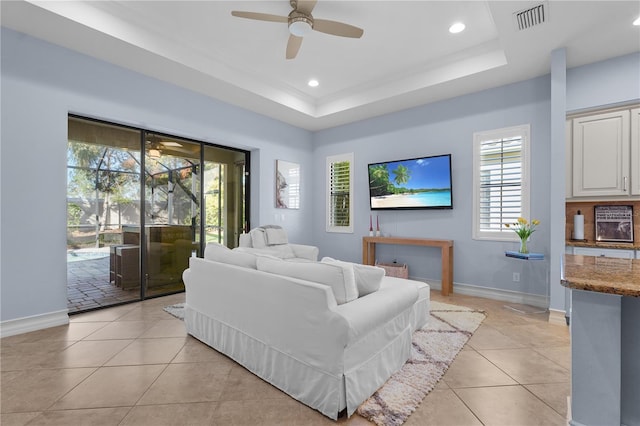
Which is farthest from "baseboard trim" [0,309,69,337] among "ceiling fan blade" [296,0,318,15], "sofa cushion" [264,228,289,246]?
"ceiling fan blade" [296,0,318,15]

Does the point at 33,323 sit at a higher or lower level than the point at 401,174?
lower

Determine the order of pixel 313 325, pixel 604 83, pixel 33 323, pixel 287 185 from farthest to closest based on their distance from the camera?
pixel 287 185, pixel 604 83, pixel 33 323, pixel 313 325

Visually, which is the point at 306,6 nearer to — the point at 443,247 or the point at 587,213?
the point at 443,247

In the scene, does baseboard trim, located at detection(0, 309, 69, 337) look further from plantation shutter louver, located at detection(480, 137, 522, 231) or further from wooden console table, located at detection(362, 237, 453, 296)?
plantation shutter louver, located at detection(480, 137, 522, 231)

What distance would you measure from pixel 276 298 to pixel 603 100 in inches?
160

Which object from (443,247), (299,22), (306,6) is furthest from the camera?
(443,247)

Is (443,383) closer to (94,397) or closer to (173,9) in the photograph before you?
(94,397)

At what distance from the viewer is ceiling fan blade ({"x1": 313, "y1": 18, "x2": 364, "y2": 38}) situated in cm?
277

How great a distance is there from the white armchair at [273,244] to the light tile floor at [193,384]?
5.62ft

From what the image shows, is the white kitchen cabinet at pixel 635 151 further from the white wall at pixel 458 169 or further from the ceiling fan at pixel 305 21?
the ceiling fan at pixel 305 21

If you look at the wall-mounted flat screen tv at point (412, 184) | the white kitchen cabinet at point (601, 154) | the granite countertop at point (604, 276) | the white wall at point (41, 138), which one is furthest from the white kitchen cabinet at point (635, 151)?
the white wall at point (41, 138)

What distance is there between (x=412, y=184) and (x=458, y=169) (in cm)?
69

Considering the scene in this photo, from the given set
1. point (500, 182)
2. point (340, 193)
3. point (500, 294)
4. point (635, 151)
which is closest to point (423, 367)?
point (500, 294)

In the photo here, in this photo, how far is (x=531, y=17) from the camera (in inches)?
106
